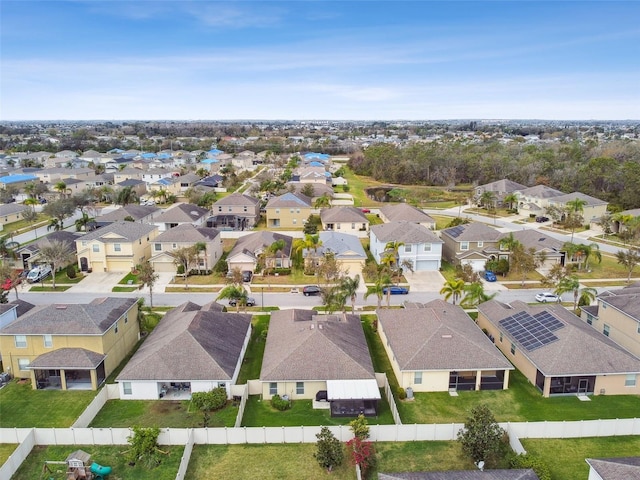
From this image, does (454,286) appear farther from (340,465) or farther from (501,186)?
(501,186)

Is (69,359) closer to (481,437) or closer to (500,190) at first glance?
(481,437)

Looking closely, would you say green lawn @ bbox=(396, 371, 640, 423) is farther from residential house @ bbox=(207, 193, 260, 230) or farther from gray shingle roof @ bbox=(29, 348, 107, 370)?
residential house @ bbox=(207, 193, 260, 230)

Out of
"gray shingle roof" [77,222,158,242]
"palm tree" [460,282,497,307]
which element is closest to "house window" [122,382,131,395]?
"palm tree" [460,282,497,307]

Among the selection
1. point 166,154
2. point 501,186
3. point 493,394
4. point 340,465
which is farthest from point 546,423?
point 166,154

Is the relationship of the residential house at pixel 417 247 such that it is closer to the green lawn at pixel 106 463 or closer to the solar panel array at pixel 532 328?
the solar panel array at pixel 532 328

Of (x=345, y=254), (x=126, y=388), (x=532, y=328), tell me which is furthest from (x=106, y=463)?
(x=345, y=254)

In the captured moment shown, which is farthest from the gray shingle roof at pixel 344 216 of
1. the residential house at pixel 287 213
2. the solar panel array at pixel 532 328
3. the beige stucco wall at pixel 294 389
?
the beige stucco wall at pixel 294 389
